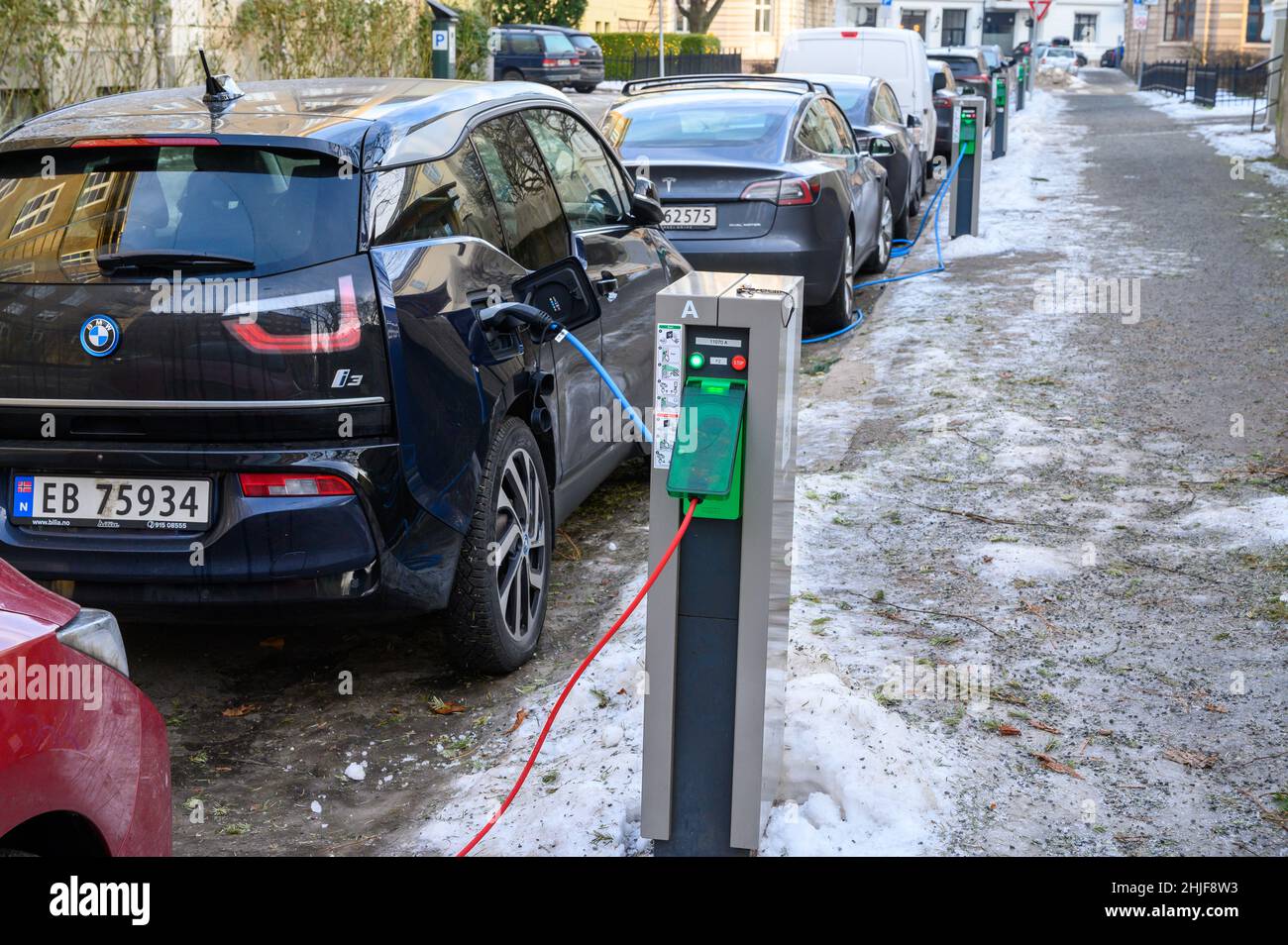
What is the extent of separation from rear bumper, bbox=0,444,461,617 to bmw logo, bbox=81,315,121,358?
0.87 feet

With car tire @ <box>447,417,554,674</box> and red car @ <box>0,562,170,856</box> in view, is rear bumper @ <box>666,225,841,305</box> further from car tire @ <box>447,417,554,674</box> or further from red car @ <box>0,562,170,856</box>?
red car @ <box>0,562,170,856</box>

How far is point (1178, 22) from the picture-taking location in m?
68.5

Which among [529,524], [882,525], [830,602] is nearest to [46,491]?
[529,524]

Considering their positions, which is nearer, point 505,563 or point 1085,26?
point 505,563

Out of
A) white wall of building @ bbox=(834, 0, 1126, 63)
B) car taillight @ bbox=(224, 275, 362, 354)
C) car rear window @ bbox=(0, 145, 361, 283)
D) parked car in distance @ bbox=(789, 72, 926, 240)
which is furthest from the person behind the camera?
white wall of building @ bbox=(834, 0, 1126, 63)

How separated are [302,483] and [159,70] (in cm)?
1124

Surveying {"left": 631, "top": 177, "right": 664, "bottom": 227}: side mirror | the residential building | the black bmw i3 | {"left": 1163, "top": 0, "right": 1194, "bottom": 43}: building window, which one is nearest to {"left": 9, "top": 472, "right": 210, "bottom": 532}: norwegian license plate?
the black bmw i3

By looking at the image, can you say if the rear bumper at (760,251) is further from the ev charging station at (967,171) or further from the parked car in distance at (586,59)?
the parked car in distance at (586,59)

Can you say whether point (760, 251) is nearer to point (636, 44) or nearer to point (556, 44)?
point (556, 44)

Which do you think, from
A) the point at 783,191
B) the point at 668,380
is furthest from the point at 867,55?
the point at 668,380

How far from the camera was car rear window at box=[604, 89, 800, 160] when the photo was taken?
905 centimetres

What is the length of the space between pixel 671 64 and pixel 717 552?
56.1 metres

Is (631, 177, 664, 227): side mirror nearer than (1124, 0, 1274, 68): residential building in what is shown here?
Yes
